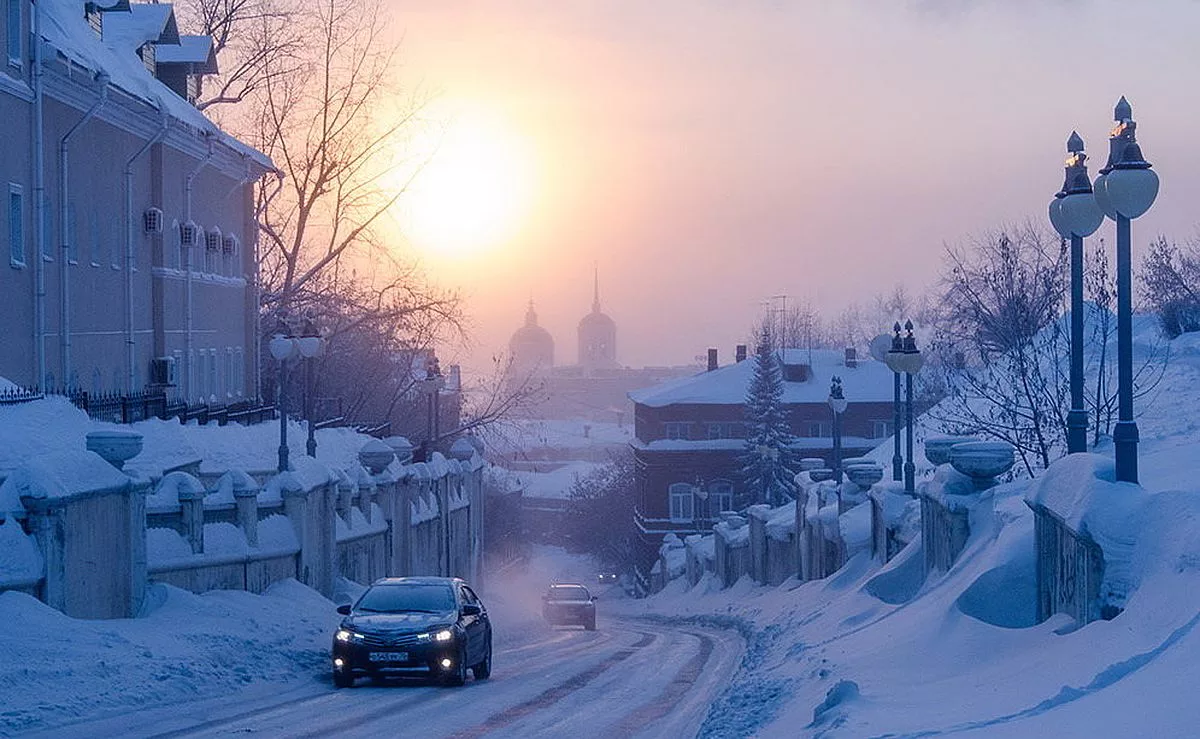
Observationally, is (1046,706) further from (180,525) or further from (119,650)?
(180,525)

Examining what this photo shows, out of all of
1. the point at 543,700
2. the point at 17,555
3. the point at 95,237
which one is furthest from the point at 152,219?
the point at 543,700

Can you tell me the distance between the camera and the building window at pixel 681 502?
8656 centimetres

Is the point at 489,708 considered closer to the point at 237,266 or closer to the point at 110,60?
the point at 110,60

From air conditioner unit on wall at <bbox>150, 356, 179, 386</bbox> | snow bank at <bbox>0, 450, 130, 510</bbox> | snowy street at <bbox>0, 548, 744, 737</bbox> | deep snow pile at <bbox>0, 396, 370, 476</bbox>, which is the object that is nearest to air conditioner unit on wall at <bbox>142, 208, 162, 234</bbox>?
air conditioner unit on wall at <bbox>150, 356, 179, 386</bbox>

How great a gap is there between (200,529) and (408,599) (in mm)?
4141

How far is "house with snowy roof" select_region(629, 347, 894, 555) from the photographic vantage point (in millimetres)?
86812

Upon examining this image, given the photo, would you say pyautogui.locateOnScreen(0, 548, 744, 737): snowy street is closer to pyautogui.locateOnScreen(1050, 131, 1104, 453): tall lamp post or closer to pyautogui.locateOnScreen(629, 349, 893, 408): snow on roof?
pyautogui.locateOnScreen(1050, 131, 1104, 453): tall lamp post

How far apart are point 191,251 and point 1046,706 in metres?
34.9

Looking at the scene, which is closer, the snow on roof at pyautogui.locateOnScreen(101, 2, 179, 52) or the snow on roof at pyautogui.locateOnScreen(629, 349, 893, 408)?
the snow on roof at pyautogui.locateOnScreen(101, 2, 179, 52)

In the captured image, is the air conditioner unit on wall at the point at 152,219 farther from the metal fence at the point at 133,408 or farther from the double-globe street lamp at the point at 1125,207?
the double-globe street lamp at the point at 1125,207

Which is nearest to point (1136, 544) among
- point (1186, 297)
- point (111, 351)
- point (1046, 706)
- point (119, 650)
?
point (1046, 706)

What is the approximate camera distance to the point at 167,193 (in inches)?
1554

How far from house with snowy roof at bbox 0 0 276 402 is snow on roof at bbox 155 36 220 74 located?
5cm

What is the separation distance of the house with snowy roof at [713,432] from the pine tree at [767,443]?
1.56 meters
